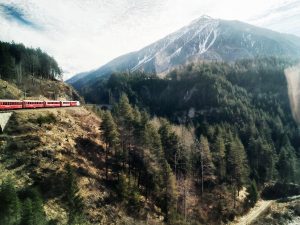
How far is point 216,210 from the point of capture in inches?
2854

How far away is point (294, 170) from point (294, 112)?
259 ft

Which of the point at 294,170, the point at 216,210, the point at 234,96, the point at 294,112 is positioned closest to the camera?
the point at 216,210

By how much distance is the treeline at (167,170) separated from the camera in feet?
205

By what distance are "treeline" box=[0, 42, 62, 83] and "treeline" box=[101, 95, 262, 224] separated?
6034cm

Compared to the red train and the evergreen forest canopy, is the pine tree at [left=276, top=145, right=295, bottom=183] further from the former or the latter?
the red train

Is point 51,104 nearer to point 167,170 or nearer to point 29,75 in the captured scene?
point 167,170

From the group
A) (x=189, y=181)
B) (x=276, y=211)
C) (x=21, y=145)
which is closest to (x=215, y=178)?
(x=189, y=181)

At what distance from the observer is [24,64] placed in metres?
138

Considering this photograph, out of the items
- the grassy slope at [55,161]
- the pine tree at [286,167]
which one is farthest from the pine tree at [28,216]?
the pine tree at [286,167]

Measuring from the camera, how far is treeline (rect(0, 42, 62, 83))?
11609cm

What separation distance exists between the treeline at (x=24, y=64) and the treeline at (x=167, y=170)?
60342mm

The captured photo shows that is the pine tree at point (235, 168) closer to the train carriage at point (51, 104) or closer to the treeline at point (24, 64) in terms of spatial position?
the train carriage at point (51, 104)

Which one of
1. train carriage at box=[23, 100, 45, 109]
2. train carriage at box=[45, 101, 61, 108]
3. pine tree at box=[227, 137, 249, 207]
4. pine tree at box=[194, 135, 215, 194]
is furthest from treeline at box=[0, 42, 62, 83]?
pine tree at box=[227, 137, 249, 207]

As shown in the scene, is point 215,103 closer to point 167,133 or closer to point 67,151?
point 167,133
